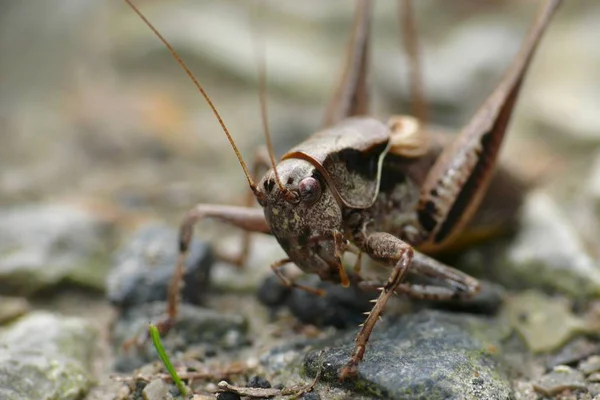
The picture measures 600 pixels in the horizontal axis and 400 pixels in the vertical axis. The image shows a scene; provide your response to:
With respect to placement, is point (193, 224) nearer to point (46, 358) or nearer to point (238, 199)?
point (46, 358)

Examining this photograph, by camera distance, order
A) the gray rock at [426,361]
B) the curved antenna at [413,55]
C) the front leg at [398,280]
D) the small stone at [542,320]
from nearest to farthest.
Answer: the gray rock at [426,361] < the front leg at [398,280] < the small stone at [542,320] < the curved antenna at [413,55]

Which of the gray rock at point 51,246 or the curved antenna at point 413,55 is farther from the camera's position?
the curved antenna at point 413,55

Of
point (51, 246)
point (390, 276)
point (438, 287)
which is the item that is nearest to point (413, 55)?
point (438, 287)

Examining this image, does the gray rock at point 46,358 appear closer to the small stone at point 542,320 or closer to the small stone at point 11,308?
the small stone at point 11,308

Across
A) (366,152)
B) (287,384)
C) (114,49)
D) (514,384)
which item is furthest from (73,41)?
(514,384)

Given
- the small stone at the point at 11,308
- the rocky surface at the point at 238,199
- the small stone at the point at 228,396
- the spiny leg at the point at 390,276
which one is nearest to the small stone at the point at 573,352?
the rocky surface at the point at 238,199

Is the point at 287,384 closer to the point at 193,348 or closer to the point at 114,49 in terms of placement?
the point at 193,348
